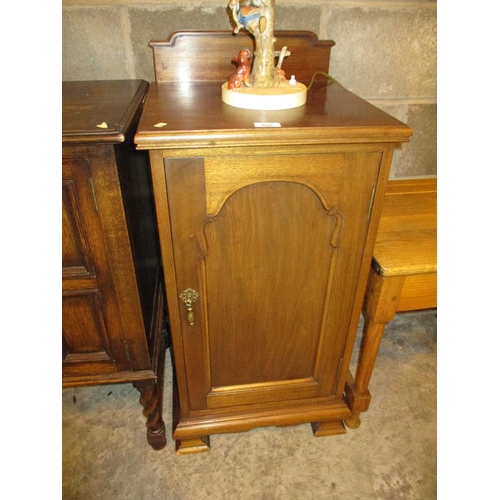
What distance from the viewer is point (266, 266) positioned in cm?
88

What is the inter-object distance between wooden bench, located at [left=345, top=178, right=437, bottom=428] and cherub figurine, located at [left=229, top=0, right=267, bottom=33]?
64 cm

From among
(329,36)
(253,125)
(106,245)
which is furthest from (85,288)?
(329,36)

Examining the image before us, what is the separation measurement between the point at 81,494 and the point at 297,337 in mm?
791

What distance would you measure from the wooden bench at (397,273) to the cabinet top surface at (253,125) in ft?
1.23

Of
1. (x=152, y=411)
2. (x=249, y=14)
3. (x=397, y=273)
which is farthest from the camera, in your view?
(x=152, y=411)

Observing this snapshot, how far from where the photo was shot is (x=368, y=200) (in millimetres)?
811

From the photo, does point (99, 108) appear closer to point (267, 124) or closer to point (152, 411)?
point (267, 124)

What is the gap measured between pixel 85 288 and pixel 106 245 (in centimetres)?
13

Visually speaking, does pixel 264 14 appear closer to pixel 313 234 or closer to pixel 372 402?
pixel 313 234

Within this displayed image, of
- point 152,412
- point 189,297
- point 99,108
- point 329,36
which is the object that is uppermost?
point 329,36

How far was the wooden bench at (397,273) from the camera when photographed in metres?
0.98

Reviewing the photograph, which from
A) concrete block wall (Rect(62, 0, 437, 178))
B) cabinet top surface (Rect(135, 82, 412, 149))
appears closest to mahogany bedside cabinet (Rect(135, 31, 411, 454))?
cabinet top surface (Rect(135, 82, 412, 149))

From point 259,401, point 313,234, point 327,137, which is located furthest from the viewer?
point 259,401

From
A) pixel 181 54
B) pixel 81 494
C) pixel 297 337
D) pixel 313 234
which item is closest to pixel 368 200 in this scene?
pixel 313 234
